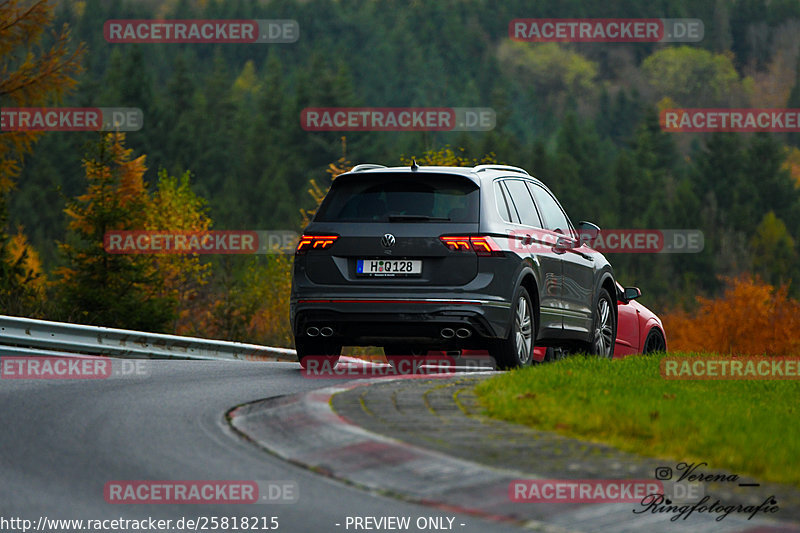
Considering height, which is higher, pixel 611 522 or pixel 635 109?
pixel 635 109

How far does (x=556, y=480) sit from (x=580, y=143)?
129m

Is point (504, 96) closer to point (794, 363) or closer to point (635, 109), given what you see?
point (635, 109)

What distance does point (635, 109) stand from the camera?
162500mm

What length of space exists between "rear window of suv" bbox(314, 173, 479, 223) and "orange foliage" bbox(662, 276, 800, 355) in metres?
27.2

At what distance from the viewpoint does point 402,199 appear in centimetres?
1160

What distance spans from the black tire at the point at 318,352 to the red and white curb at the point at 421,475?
3298mm

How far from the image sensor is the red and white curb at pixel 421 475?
5902mm

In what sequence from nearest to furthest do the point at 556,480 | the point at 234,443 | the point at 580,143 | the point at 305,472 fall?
the point at 556,480 < the point at 305,472 < the point at 234,443 < the point at 580,143

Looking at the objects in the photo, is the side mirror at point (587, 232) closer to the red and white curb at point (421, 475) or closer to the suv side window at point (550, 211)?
the suv side window at point (550, 211)

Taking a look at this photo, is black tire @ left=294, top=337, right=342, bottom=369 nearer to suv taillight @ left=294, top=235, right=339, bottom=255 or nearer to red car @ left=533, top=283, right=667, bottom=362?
A: suv taillight @ left=294, top=235, right=339, bottom=255

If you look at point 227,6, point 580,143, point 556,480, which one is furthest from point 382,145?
point 556,480

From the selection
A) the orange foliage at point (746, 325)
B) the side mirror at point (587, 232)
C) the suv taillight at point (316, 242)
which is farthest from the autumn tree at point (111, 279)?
the suv taillight at point (316, 242)

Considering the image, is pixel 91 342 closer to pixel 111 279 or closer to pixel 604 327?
pixel 604 327

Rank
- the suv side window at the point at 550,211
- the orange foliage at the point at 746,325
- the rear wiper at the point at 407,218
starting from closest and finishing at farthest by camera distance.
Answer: the rear wiper at the point at 407,218, the suv side window at the point at 550,211, the orange foliage at the point at 746,325
